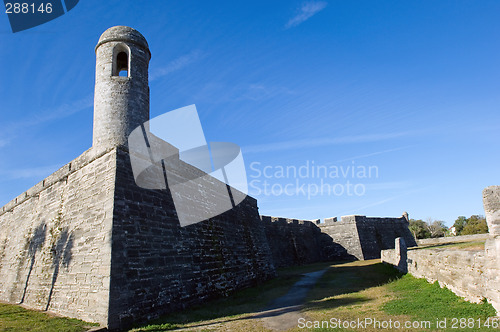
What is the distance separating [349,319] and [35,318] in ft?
26.0

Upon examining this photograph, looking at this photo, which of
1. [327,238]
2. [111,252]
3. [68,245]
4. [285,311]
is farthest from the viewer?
[327,238]

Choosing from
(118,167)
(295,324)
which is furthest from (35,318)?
(295,324)

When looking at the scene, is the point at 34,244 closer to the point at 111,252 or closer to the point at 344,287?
the point at 111,252

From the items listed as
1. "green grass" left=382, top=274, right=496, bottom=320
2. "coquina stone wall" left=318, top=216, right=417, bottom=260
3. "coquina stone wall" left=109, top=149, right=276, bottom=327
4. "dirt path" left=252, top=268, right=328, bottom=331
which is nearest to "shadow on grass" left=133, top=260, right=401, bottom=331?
"dirt path" left=252, top=268, right=328, bottom=331

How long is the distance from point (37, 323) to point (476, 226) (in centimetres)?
4328

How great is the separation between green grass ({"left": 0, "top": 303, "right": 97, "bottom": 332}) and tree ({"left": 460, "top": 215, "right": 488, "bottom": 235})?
39965mm

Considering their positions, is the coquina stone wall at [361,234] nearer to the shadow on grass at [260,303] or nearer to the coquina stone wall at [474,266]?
the shadow on grass at [260,303]

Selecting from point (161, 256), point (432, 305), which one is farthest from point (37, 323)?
point (432, 305)

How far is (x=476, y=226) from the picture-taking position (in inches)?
1415

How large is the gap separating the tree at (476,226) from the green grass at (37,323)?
1573 inches

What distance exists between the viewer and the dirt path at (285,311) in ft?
22.4

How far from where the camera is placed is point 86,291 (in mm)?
7680

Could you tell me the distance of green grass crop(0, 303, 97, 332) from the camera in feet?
21.9

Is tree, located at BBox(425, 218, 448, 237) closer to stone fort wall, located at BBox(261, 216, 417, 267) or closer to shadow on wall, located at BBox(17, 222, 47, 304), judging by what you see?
stone fort wall, located at BBox(261, 216, 417, 267)
